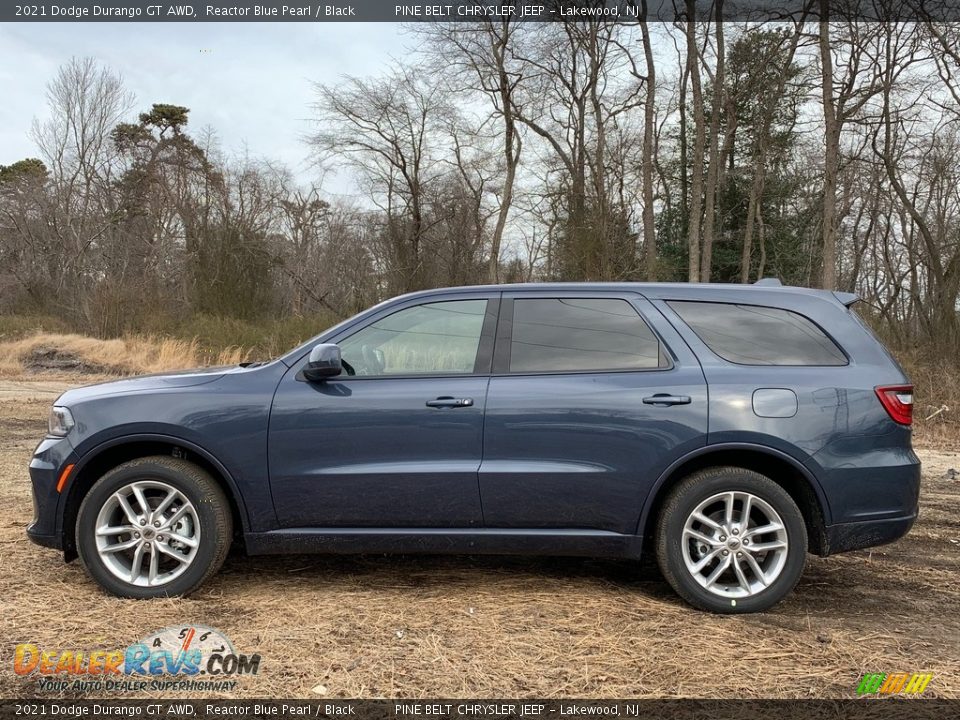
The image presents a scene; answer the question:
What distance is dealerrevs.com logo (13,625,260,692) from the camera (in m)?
3.18

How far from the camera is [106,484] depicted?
13.4 ft

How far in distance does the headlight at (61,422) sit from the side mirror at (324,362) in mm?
1356

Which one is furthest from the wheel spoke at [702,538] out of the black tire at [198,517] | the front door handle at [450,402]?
the black tire at [198,517]

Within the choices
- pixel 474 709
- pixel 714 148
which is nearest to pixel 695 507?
pixel 474 709

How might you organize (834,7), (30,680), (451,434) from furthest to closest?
1. (834,7)
2. (451,434)
3. (30,680)

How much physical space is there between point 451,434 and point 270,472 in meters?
0.99

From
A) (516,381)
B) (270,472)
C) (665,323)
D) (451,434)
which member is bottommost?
(270,472)

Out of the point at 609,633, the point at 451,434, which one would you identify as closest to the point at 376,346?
the point at 451,434

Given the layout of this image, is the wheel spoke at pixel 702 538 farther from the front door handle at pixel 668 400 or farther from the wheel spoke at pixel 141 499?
the wheel spoke at pixel 141 499

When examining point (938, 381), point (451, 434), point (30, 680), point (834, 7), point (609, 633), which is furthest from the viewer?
point (834, 7)

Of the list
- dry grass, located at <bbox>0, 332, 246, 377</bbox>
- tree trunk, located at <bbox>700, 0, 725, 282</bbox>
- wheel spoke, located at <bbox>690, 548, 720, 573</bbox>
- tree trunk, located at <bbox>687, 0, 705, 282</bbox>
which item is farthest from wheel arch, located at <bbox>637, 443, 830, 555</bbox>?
tree trunk, located at <bbox>700, 0, 725, 282</bbox>

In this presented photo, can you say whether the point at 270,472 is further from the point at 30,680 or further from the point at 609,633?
the point at 609,633

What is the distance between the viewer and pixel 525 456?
4.01m

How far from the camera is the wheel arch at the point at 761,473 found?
3979 mm
